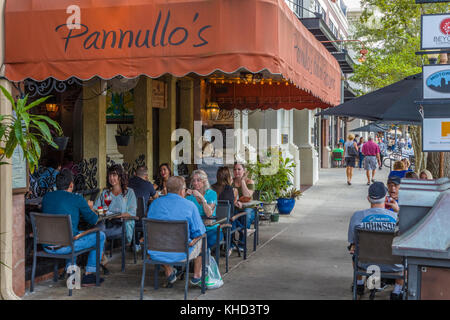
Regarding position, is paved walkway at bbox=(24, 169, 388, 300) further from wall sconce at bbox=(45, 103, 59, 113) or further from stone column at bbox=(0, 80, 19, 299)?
wall sconce at bbox=(45, 103, 59, 113)

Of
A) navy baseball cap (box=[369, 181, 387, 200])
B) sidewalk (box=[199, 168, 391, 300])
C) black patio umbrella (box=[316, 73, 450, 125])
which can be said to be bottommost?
sidewalk (box=[199, 168, 391, 300])

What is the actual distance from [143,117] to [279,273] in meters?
4.86

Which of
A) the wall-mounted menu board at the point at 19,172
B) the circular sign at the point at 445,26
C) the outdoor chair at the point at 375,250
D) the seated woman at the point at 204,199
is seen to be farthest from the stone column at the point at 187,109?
the circular sign at the point at 445,26

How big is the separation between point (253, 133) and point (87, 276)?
946 centimetres

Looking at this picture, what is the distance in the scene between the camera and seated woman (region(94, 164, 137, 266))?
7.68m

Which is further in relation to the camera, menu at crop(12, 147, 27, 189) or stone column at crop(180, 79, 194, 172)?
stone column at crop(180, 79, 194, 172)

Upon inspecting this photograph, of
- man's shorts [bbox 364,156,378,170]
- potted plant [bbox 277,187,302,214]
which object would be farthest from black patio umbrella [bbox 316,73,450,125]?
man's shorts [bbox 364,156,378,170]

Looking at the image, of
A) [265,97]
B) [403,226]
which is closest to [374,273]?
[403,226]

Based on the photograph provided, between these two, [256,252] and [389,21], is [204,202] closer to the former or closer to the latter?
[256,252]

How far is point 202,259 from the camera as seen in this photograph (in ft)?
20.7

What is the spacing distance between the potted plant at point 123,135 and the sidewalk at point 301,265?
11.4 feet

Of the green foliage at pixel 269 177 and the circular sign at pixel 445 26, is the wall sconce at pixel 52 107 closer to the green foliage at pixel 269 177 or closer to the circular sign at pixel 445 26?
the green foliage at pixel 269 177

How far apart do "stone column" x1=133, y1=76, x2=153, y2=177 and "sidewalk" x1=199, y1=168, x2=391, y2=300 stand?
10.5 feet

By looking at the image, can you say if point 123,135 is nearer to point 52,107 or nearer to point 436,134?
point 52,107
